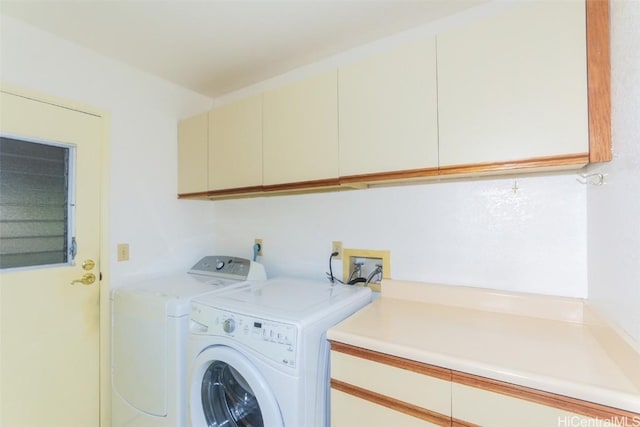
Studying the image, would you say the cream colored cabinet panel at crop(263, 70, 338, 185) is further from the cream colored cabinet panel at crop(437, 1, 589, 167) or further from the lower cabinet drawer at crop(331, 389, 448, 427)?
the lower cabinet drawer at crop(331, 389, 448, 427)

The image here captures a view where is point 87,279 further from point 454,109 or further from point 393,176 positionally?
point 454,109

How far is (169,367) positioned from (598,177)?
1965mm

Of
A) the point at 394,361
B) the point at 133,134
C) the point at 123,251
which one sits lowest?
the point at 394,361

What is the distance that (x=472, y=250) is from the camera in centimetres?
145

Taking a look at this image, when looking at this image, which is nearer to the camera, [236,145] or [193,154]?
[236,145]

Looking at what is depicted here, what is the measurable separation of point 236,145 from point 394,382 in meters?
1.54

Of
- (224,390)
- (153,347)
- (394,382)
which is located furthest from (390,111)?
(153,347)

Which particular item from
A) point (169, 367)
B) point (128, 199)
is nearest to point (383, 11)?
point (128, 199)

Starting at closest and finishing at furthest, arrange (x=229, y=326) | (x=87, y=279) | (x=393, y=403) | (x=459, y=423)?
(x=459, y=423), (x=393, y=403), (x=229, y=326), (x=87, y=279)

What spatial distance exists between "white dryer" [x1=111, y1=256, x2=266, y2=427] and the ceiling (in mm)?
1343

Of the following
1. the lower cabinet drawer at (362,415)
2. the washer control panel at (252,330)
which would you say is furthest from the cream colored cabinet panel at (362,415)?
the washer control panel at (252,330)

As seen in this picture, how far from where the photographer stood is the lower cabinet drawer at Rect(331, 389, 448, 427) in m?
0.99

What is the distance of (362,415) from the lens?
3.54 ft

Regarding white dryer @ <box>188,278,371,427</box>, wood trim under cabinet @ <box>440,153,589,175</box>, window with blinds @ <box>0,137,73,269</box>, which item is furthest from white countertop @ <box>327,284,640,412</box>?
window with blinds @ <box>0,137,73,269</box>
